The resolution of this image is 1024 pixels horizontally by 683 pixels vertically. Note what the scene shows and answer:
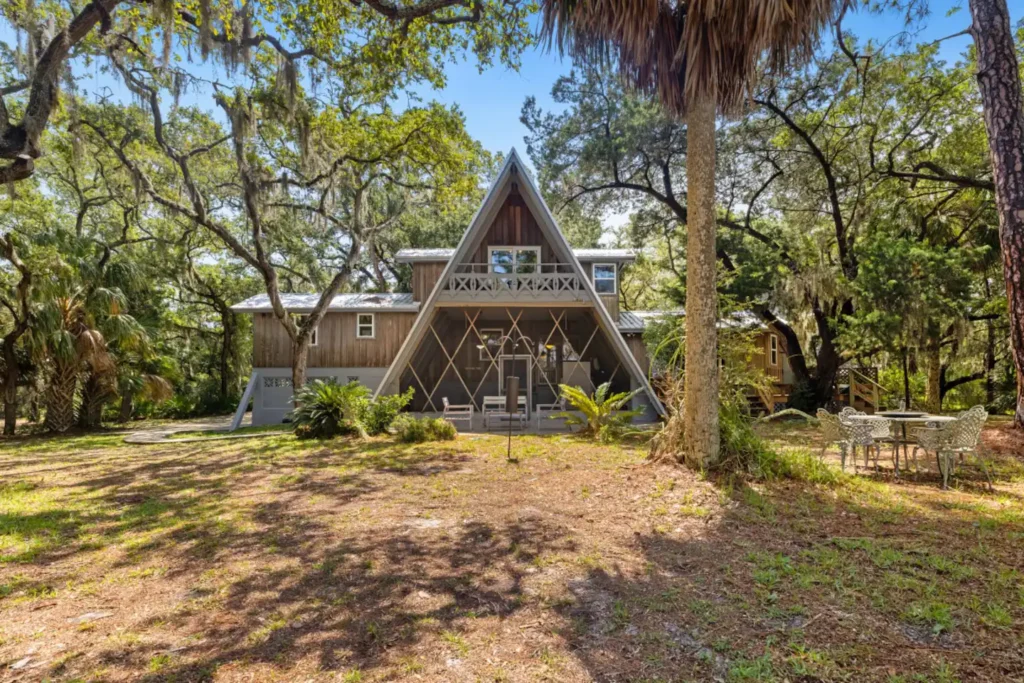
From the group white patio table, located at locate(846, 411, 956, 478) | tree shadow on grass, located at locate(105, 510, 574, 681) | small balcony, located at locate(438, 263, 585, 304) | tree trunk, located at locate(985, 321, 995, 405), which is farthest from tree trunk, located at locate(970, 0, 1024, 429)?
tree trunk, located at locate(985, 321, 995, 405)

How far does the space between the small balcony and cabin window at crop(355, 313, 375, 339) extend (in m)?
5.75

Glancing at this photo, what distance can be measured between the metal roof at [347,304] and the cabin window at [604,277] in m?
6.49

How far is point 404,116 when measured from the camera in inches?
608

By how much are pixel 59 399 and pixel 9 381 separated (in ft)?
4.55

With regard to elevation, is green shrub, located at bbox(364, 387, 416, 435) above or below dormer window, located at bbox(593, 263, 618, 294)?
below

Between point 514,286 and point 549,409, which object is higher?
point 514,286

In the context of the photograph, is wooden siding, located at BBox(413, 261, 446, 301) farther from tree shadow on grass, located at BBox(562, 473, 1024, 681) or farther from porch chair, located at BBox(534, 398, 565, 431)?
tree shadow on grass, located at BBox(562, 473, 1024, 681)

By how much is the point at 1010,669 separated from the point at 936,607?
2.48 feet

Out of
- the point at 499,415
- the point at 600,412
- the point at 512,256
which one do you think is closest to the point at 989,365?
the point at 600,412

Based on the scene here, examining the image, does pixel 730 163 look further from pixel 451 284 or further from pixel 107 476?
pixel 107 476

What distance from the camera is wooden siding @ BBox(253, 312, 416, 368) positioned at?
19141mm

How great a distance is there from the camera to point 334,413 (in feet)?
42.3

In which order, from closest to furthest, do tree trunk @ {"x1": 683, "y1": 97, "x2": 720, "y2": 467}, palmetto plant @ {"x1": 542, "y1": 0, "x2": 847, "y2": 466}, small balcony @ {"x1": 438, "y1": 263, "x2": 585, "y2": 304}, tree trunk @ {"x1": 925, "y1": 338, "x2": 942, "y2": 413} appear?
palmetto plant @ {"x1": 542, "y1": 0, "x2": 847, "y2": 466}
tree trunk @ {"x1": 683, "y1": 97, "x2": 720, "y2": 467}
small balcony @ {"x1": 438, "y1": 263, "x2": 585, "y2": 304}
tree trunk @ {"x1": 925, "y1": 338, "x2": 942, "y2": 413}

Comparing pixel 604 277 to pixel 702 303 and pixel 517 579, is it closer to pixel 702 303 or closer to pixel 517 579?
pixel 702 303
